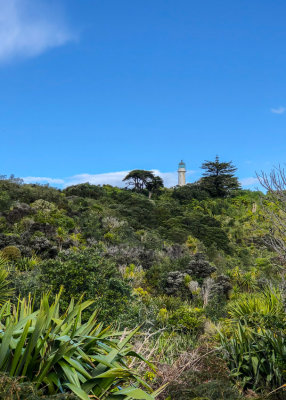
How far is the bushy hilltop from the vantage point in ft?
17.5

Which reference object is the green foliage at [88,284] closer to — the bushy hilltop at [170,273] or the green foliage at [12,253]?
the bushy hilltop at [170,273]

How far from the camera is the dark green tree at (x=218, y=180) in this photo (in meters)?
46.3

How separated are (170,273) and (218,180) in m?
31.1

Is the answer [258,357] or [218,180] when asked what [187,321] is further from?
[218,180]

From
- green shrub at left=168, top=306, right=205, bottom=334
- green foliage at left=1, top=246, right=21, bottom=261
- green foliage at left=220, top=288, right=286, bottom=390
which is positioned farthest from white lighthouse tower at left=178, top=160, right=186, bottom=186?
green foliage at left=220, top=288, right=286, bottom=390

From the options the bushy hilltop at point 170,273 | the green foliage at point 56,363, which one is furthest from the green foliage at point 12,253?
the green foliage at point 56,363

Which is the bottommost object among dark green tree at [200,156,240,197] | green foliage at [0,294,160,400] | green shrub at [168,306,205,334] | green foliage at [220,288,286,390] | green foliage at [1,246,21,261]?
green shrub at [168,306,205,334]

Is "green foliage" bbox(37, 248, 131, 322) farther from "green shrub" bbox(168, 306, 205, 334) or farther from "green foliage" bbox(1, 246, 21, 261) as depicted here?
"green foliage" bbox(1, 246, 21, 261)

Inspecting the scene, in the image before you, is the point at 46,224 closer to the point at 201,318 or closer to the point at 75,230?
the point at 75,230

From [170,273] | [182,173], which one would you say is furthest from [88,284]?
[182,173]

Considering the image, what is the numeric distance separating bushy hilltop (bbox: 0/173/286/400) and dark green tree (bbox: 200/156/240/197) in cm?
94

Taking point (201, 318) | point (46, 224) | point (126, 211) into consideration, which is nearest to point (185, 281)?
point (201, 318)

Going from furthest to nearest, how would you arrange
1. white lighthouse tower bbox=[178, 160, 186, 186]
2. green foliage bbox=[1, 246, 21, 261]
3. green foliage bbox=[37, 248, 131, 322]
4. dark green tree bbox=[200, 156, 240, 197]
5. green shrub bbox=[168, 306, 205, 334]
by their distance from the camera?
white lighthouse tower bbox=[178, 160, 186, 186]
dark green tree bbox=[200, 156, 240, 197]
green foliage bbox=[1, 246, 21, 261]
green shrub bbox=[168, 306, 205, 334]
green foliage bbox=[37, 248, 131, 322]

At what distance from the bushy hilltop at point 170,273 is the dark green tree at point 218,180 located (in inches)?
37.2
